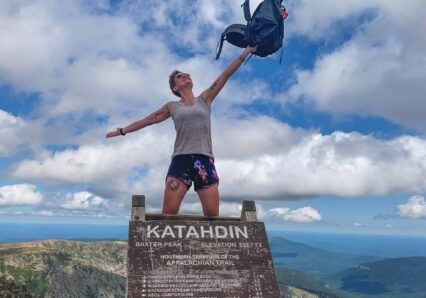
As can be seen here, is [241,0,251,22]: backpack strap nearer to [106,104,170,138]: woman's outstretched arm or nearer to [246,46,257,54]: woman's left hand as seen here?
[246,46,257,54]: woman's left hand

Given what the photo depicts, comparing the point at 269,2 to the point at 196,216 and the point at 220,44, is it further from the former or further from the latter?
the point at 196,216

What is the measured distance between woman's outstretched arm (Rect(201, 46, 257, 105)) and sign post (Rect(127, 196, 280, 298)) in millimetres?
3240

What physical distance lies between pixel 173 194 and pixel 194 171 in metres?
0.67

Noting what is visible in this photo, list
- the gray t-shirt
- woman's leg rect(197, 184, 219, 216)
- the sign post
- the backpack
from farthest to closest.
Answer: the backpack
the gray t-shirt
woman's leg rect(197, 184, 219, 216)
the sign post

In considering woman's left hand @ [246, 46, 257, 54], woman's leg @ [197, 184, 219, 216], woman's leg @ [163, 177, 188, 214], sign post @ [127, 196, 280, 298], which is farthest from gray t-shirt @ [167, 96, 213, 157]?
woman's left hand @ [246, 46, 257, 54]

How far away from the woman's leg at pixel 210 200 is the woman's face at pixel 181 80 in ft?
8.35

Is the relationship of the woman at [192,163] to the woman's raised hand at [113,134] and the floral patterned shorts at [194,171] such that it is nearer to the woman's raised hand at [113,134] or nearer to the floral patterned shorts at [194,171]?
the floral patterned shorts at [194,171]

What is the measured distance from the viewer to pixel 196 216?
9.66 meters

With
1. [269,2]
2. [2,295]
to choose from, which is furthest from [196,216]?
[2,295]

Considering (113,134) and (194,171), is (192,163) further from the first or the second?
(113,134)

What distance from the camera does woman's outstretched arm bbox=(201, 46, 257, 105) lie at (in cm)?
1102

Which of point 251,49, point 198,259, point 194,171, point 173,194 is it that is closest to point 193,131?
point 194,171

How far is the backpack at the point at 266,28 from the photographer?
10.9 meters

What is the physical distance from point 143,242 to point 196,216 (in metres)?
1.58
